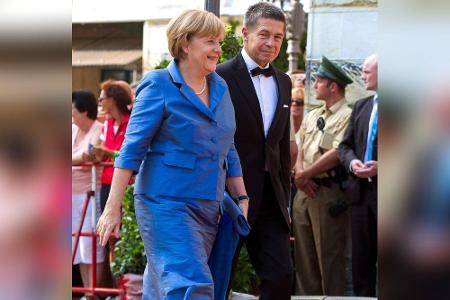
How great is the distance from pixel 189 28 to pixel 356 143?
8.63 feet

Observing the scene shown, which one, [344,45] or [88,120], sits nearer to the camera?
[344,45]

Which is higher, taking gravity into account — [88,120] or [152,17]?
[152,17]

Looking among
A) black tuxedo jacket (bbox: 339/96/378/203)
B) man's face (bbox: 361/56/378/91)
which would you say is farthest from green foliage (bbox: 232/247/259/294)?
man's face (bbox: 361/56/378/91)

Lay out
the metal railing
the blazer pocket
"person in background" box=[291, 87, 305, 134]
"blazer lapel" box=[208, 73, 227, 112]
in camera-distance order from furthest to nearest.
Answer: "person in background" box=[291, 87, 305, 134], the metal railing, "blazer lapel" box=[208, 73, 227, 112], the blazer pocket

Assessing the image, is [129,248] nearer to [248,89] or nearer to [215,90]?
[248,89]

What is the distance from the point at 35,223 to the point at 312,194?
589cm

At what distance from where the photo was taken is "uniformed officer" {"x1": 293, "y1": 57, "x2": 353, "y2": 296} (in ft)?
25.0

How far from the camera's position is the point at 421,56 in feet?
6.27

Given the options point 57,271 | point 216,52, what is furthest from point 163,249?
point 57,271

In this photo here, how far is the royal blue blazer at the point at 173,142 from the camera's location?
456cm

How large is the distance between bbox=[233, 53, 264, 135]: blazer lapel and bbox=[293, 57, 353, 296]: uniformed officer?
2036 millimetres

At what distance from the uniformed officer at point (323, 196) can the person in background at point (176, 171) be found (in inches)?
115

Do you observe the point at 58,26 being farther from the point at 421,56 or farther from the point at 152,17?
the point at 152,17

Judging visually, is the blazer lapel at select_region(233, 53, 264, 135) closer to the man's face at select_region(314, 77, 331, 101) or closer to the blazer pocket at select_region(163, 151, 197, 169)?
the blazer pocket at select_region(163, 151, 197, 169)
